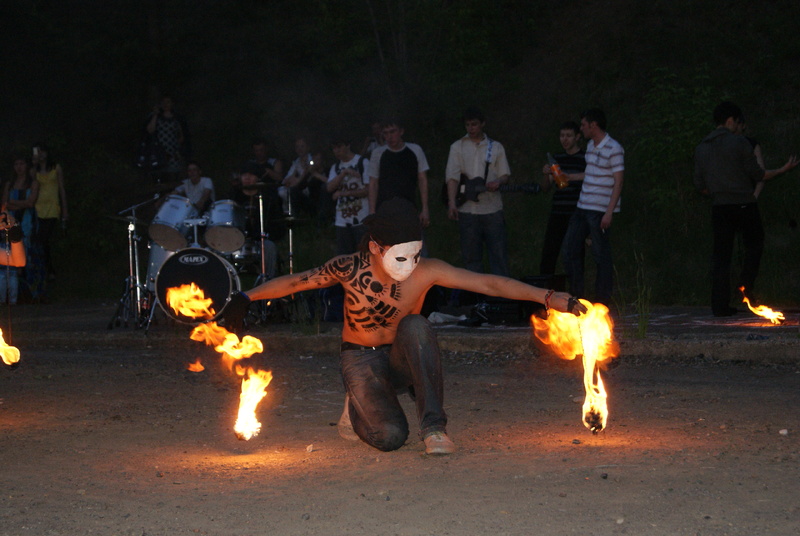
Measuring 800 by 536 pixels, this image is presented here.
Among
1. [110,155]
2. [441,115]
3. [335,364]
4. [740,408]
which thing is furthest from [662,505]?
[110,155]

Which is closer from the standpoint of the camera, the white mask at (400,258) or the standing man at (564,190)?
the white mask at (400,258)

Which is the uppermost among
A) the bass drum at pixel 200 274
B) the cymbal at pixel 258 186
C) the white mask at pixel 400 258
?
the cymbal at pixel 258 186

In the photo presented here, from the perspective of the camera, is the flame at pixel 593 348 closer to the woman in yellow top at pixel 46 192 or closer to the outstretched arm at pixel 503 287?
the outstretched arm at pixel 503 287

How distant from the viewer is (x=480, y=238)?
11.8 meters

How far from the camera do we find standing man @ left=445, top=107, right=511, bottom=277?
11.6m

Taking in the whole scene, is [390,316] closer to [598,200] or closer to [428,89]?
[598,200]

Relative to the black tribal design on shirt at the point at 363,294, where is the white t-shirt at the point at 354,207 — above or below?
above

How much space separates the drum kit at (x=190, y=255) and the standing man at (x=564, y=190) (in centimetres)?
297

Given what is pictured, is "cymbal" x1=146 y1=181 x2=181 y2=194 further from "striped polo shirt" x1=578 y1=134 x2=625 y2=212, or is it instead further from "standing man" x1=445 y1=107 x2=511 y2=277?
"striped polo shirt" x1=578 y1=134 x2=625 y2=212

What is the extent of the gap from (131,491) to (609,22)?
20.8 m

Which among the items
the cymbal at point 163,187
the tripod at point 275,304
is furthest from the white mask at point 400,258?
the cymbal at point 163,187

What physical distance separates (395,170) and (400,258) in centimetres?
543

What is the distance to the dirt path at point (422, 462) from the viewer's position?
4.71 metres

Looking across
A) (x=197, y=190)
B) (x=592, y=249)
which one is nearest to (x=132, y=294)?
(x=197, y=190)
